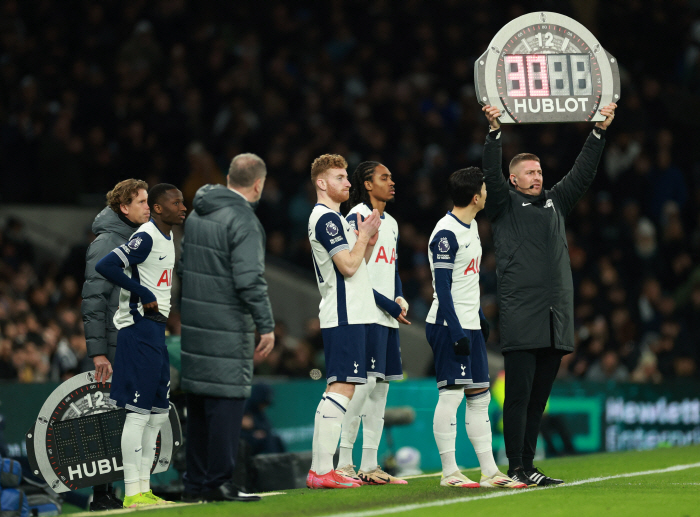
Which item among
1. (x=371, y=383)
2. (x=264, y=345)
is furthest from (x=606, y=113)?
(x=264, y=345)

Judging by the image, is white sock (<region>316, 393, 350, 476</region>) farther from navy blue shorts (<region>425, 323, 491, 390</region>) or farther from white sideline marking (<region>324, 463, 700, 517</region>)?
white sideline marking (<region>324, 463, 700, 517</region>)

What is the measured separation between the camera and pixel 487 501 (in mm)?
6539

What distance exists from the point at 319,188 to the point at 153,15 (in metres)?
12.5

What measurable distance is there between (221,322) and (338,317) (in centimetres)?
90

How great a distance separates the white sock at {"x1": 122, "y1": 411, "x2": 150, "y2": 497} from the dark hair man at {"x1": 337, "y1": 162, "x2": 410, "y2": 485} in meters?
1.49

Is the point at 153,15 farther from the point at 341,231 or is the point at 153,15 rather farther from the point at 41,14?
the point at 341,231

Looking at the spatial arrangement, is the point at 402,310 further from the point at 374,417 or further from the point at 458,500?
the point at 458,500

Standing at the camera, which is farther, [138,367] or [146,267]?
[146,267]

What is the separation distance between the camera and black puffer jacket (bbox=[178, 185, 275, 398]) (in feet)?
21.6

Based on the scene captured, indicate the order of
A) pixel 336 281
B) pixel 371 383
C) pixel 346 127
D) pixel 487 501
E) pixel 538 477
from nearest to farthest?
pixel 487 501, pixel 336 281, pixel 538 477, pixel 371 383, pixel 346 127

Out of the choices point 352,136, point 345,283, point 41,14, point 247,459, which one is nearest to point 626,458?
point 247,459

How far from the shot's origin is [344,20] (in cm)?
1977

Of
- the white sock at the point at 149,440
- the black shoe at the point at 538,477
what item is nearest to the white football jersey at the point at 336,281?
the white sock at the point at 149,440

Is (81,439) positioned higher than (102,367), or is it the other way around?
(102,367)
